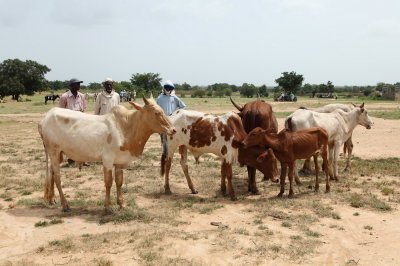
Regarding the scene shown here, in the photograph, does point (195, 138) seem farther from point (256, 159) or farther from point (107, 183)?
point (107, 183)

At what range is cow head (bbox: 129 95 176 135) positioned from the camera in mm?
6309

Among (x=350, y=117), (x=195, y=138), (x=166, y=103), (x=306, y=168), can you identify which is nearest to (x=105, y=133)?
(x=195, y=138)

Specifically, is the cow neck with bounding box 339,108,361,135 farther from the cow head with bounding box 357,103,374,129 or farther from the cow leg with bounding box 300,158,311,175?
the cow leg with bounding box 300,158,311,175

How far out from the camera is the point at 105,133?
6316 mm

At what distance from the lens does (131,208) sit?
22.2 ft

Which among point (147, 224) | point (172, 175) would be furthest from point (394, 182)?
point (147, 224)

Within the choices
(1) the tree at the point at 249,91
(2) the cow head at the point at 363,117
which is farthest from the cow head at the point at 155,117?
(1) the tree at the point at 249,91

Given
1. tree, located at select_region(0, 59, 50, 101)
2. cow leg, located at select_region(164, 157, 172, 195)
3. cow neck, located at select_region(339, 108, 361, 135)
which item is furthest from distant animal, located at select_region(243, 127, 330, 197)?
tree, located at select_region(0, 59, 50, 101)

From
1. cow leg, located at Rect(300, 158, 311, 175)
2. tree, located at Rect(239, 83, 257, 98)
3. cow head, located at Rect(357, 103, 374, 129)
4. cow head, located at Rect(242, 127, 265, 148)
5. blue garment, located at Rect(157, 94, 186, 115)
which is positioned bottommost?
cow leg, located at Rect(300, 158, 311, 175)

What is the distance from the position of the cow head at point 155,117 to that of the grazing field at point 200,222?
1467 millimetres

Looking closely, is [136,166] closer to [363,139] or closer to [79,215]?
[79,215]

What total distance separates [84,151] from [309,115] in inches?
201

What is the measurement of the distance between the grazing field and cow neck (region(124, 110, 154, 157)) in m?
1.11

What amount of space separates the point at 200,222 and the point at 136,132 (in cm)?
184
